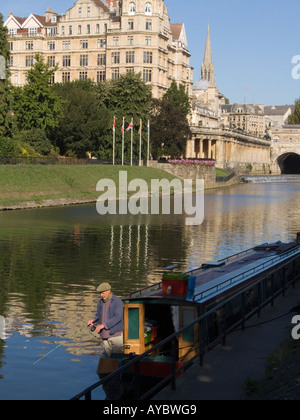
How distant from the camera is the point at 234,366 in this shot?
15586mm

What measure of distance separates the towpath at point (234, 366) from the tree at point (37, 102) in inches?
3108

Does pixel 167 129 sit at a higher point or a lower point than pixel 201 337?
higher

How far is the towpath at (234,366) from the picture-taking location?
13758 mm

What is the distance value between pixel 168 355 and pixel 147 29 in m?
132

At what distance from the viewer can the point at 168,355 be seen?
54.0 feet

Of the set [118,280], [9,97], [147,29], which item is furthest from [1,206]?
[147,29]

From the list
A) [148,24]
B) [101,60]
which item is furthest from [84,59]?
[148,24]

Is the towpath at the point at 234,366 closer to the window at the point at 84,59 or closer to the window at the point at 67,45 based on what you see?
the window at the point at 84,59

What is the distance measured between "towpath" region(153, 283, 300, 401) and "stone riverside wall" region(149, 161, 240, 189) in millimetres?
98228

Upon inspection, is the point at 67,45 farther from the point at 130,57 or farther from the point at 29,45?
the point at 130,57

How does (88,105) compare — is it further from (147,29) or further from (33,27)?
(33,27)

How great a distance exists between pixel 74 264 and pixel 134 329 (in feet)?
61.8

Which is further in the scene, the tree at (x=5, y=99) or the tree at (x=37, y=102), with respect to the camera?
the tree at (x=37, y=102)

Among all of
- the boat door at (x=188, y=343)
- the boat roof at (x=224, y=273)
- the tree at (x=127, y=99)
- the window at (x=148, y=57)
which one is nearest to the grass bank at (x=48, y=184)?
the tree at (x=127, y=99)
